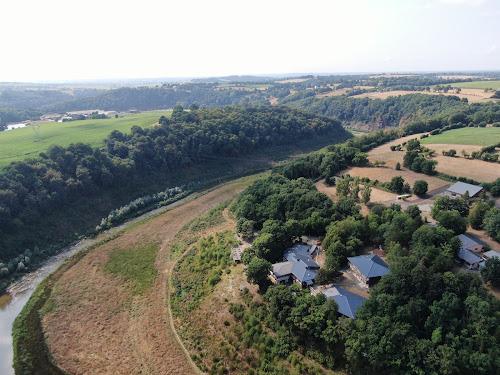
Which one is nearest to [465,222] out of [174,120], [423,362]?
[423,362]

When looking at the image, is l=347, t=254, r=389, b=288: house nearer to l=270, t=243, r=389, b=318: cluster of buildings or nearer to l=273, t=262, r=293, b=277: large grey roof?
l=270, t=243, r=389, b=318: cluster of buildings

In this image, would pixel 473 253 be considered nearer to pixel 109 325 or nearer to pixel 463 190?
pixel 463 190

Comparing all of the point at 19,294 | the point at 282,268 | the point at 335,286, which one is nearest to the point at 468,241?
the point at 335,286

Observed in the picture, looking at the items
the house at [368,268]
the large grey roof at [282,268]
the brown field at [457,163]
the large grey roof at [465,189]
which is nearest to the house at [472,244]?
the house at [368,268]

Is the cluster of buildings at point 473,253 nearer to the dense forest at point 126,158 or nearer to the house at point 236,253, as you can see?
the house at point 236,253

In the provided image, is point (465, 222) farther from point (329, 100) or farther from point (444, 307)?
point (329, 100)

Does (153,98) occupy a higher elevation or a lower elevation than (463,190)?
lower

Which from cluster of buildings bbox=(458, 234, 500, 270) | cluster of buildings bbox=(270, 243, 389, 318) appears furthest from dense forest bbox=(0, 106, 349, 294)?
cluster of buildings bbox=(458, 234, 500, 270)
